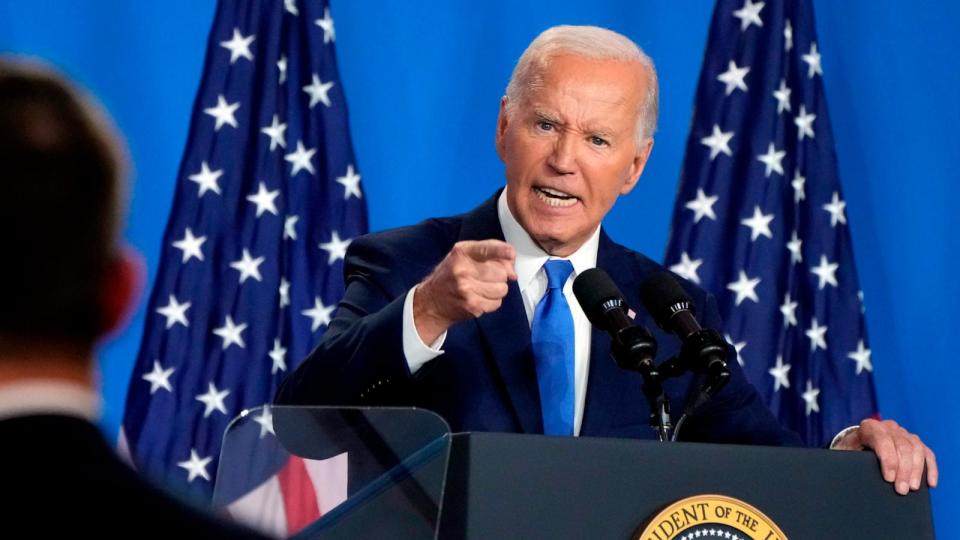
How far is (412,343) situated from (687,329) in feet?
1.29

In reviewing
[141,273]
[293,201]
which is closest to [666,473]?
[141,273]

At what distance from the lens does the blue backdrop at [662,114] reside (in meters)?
4.25

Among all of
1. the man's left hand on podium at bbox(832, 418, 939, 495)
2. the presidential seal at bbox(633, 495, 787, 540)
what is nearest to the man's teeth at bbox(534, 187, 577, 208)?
the man's left hand on podium at bbox(832, 418, 939, 495)

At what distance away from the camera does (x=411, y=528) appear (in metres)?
1.40

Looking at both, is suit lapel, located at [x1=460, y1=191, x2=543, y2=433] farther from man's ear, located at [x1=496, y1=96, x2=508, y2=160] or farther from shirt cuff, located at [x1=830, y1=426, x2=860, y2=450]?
shirt cuff, located at [x1=830, y1=426, x2=860, y2=450]

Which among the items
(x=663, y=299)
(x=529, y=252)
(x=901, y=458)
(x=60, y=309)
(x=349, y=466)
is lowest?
(x=60, y=309)

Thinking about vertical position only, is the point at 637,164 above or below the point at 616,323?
above

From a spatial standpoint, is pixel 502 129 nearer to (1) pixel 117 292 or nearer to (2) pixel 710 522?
(2) pixel 710 522

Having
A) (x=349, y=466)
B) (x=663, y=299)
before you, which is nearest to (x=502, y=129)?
(x=663, y=299)

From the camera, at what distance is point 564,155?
2588mm

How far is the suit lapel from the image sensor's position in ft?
7.51

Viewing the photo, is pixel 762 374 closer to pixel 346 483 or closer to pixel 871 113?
pixel 871 113

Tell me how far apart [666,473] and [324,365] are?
582mm

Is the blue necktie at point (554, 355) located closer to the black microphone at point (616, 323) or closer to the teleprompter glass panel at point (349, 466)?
the black microphone at point (616, 323)
